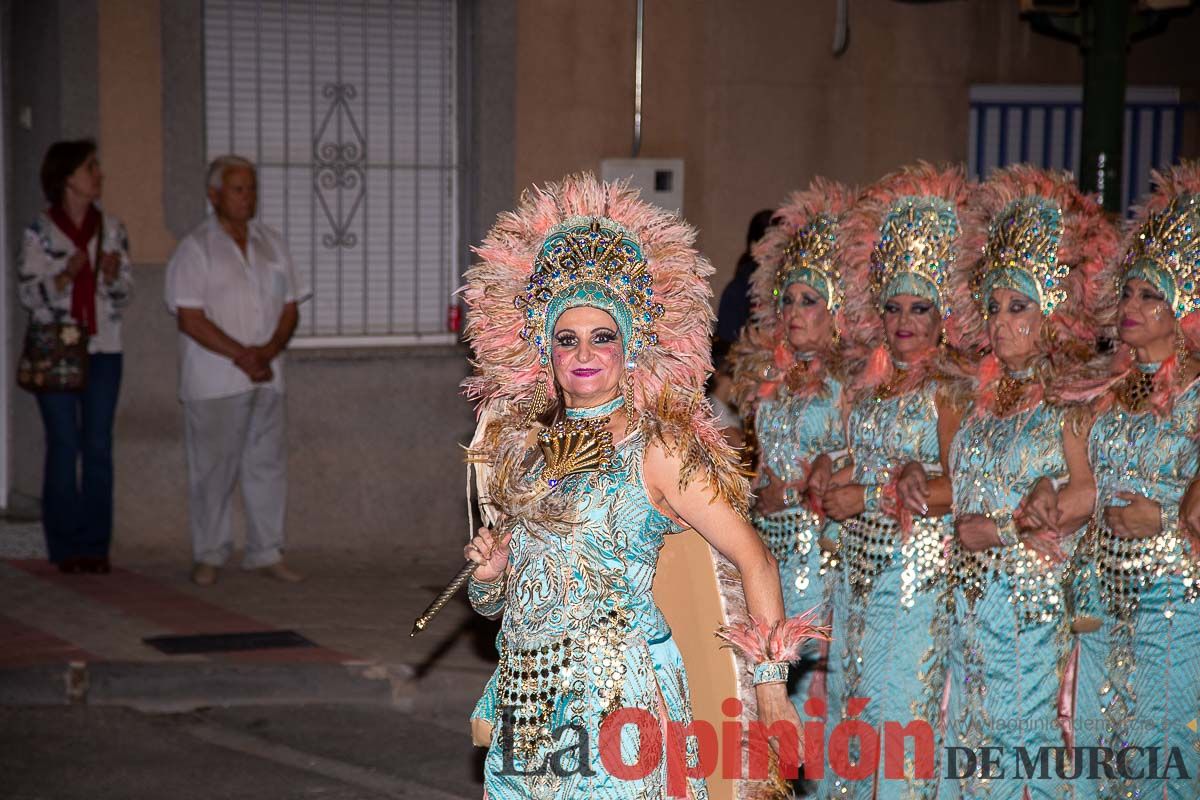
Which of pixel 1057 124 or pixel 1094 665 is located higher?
pixel 1057 124

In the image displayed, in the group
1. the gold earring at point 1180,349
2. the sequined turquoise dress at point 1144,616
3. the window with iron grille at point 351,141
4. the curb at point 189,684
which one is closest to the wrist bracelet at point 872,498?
the sequined turquoise dress at point 1144,616

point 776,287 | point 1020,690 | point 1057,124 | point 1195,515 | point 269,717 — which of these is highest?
point 1057,124

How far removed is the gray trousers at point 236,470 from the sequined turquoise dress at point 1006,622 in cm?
508

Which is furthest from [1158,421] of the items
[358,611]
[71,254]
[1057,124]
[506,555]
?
[1057,124]

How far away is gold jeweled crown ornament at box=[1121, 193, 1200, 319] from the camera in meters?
→ 5.61

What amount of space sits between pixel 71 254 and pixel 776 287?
4528 millimetres

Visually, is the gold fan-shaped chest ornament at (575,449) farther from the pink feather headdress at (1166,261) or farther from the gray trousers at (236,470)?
the gray trousers at (236,470)

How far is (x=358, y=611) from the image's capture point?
366 inches

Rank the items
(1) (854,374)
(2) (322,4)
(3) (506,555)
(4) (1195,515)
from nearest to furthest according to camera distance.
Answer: (3) (506,555) → (4) (1195,515) → (1) (854,374) → (2) (322,4)

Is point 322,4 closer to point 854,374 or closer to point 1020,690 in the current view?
point 854,374

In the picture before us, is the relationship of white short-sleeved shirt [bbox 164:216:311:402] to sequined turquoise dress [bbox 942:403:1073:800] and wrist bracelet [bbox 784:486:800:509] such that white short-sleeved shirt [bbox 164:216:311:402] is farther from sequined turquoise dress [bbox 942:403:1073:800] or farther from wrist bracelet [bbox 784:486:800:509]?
sequined turquoise dress [bbox 942:403:1073:800]

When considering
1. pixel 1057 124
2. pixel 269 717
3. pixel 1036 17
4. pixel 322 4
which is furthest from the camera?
pixel 1057 124

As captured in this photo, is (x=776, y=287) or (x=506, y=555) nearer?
(x=506, y=555)

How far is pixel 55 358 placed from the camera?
945 cm
